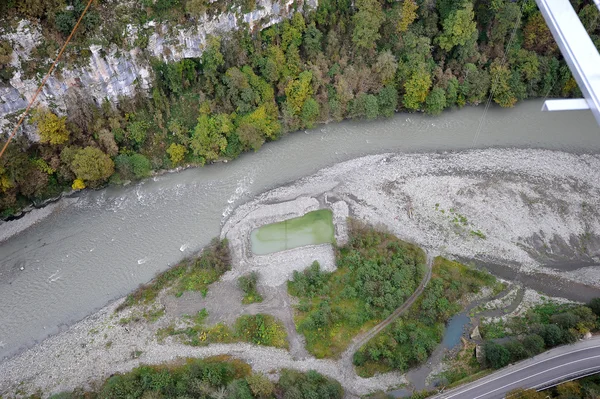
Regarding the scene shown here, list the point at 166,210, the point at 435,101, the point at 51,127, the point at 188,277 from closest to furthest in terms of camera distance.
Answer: the point at 188,277
the point at 51,127
the point at 166,210
the point at 435,101

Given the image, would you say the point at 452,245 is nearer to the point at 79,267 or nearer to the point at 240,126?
the point at 240,126

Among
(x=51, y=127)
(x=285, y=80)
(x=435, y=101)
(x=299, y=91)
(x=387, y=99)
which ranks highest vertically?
(x=51, y=127)

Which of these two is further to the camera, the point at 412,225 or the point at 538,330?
the point at 412,225

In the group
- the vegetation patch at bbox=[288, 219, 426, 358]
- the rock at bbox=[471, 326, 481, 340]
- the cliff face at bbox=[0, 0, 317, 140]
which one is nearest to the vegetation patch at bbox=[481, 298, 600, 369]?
the rock at bbox=[471, 326, 481, 340]

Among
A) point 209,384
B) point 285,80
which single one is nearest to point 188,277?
point 209,384

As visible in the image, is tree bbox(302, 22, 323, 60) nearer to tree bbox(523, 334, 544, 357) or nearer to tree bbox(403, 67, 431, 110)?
tree bbox(403, 67, 431, 110)

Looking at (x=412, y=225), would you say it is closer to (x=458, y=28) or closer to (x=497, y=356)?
(x=497, y=356)
